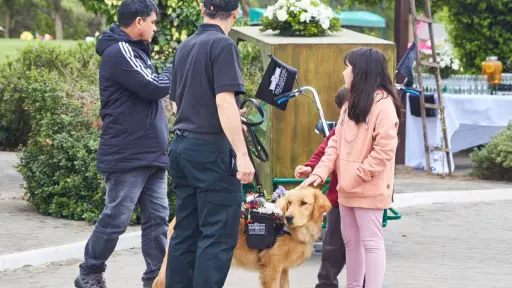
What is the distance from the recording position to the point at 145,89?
5.86 meters

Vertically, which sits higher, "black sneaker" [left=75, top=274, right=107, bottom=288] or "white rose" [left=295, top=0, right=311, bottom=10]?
"white rose" [left=295, top=0, right=311, bottom=10]

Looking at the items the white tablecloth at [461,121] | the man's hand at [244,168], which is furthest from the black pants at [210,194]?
the white tablecloth at [461,121]

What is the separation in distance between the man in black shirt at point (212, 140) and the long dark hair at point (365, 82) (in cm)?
96

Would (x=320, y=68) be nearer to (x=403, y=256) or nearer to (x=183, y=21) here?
(x=403, y=256)

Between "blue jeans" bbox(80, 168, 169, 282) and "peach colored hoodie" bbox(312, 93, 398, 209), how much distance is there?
110 centimetres

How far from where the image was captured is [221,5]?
4949 millimetres

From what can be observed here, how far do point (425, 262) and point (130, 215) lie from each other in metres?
2.64

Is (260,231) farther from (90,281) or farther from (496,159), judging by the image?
(496,159)

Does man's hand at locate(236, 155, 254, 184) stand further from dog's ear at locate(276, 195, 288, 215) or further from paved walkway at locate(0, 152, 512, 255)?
paved walkway at locate(0, 152, 512, 255)

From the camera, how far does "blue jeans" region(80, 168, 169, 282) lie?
5969 millimetres

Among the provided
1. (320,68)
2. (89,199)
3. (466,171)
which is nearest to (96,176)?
(89,199)

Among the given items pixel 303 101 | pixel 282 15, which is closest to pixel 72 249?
pixel 303 101

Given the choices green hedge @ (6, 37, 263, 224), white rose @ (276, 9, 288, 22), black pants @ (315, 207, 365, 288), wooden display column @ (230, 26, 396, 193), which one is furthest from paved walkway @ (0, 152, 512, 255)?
black pants @ (315, 207, 365, 288)

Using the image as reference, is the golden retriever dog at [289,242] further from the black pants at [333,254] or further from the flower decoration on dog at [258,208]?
the black pants at [333,254]
